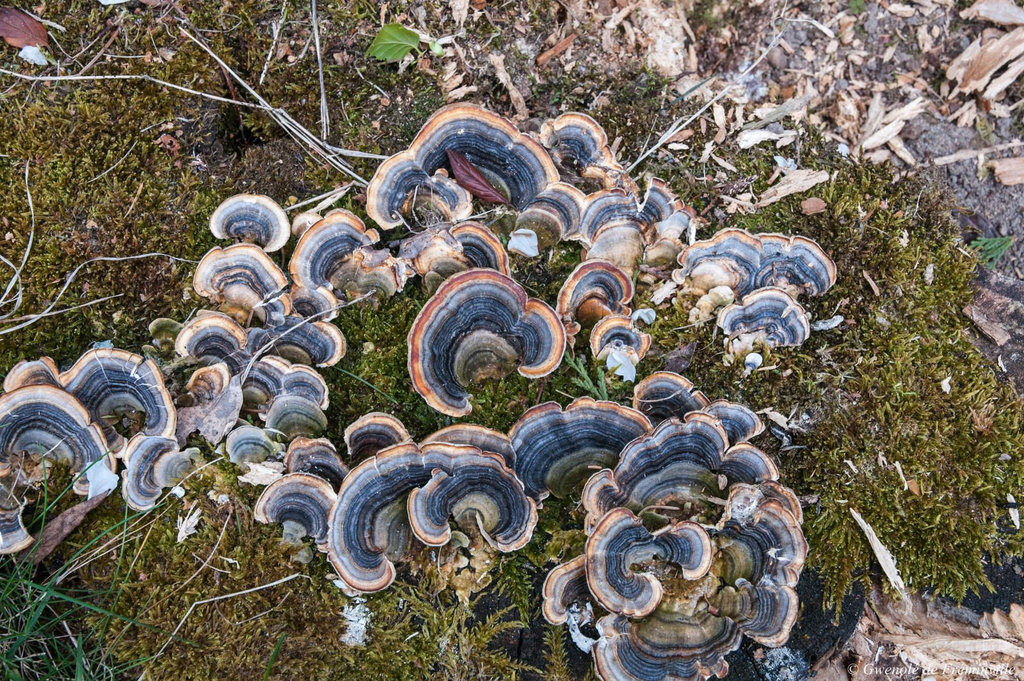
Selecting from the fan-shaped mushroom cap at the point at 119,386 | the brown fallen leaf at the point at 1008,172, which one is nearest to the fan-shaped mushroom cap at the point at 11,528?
the fan-shaped mushroom cap at the point at 119,386

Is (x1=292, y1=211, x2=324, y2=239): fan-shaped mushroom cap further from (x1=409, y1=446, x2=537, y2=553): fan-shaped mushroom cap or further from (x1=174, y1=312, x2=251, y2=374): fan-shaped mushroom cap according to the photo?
(x1=409, y1=446, x2=537, y2=553): fan-shaped mushroom cap

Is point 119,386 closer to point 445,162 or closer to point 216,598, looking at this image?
point 216,598

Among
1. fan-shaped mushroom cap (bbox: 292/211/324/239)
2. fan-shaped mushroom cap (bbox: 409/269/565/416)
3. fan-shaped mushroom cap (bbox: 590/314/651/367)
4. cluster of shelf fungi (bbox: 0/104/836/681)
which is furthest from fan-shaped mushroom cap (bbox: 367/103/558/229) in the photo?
fan-shaped mushroom cap (bbox: 590/314/651/367)

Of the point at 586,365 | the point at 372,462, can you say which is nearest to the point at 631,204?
the point at 586,365

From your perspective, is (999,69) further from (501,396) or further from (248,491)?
(248,491)

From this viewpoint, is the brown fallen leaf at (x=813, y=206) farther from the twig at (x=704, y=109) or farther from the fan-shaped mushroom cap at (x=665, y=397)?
the fan-shaped mushroom cap at (x=665, y=397)

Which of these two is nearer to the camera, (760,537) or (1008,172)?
(760,537)

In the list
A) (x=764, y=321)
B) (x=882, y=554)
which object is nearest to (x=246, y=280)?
(x=764, y=321)
